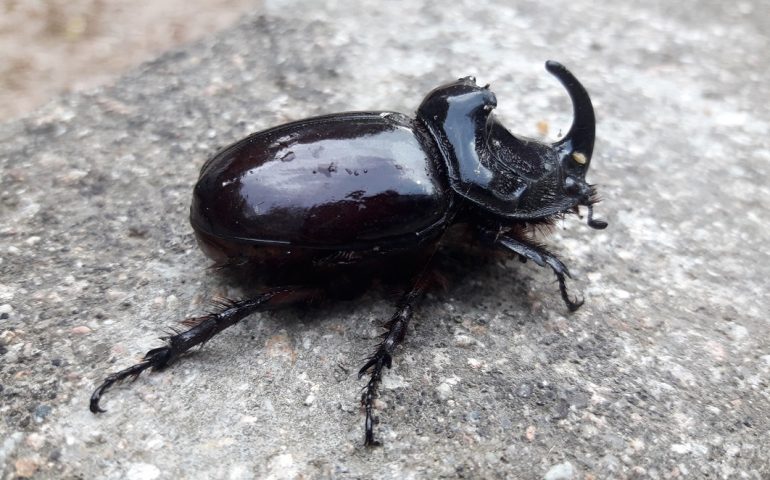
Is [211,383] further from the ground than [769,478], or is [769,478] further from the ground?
[211,383]

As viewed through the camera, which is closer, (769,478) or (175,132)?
(769,478)

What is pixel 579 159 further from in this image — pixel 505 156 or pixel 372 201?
pixel 372 201

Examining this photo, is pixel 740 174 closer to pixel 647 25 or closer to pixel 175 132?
pixel 647 25

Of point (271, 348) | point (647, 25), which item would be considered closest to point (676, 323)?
point (271, 348)

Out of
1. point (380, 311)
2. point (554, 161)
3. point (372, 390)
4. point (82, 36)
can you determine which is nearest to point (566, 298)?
point (554, 161)

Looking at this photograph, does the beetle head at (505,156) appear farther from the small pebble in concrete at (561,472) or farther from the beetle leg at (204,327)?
the small pebble in concrete at (561,472)

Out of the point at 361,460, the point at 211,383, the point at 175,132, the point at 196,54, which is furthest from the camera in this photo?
the point at 196,54

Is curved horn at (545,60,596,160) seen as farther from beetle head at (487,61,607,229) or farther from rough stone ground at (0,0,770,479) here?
rough stone ground at (0,0,770,479)
